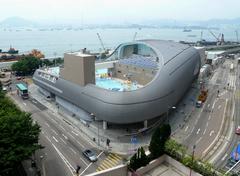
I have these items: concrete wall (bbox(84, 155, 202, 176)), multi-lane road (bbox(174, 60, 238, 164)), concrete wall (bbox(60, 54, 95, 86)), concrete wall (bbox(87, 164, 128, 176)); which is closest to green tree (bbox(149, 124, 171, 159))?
concrete wall (bbox(84, 155, 202, 176))

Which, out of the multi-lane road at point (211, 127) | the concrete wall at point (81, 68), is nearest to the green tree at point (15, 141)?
the concrete wall at point (81, 68)

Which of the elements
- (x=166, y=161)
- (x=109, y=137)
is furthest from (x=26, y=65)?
(x=166, y=161)

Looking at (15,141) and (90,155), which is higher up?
(15,141)

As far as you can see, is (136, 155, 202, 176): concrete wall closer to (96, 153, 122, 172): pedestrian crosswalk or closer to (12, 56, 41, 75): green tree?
(96, 153, 122, 172): pedestrian crosswalk

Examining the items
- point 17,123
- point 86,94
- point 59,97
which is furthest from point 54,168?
point 59,97

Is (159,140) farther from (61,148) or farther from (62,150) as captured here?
(61,148)

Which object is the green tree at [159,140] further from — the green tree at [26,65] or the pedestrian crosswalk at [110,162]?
the green tree at [26,65]
